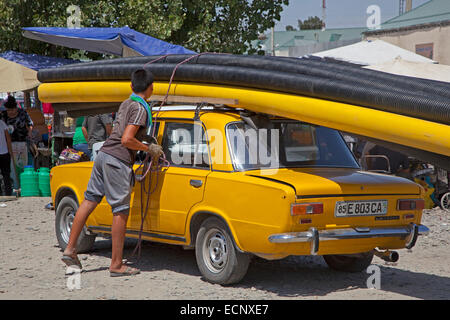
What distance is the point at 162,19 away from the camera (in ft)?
67.3

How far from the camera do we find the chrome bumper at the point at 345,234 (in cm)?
628

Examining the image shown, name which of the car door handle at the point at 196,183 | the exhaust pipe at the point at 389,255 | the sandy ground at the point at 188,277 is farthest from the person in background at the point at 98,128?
the exhaust pipe at the point at 389,255

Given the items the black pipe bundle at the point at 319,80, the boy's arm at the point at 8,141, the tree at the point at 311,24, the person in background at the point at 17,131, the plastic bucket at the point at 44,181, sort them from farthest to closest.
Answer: the tree at the point at 311,24 → the person in background at the point at 17,131 → the plastic bucket at the point at 44,181 → the boy's arm at the point at 8,141 → the black pipe bundle at the point at 319,80

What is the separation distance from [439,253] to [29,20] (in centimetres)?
1454

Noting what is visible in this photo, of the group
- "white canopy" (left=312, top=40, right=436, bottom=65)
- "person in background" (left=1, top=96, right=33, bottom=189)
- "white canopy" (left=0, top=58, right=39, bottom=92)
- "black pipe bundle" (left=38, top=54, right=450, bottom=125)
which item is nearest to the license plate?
"black pipe bundle" (left=38, top=54, right=450, bottom=125)

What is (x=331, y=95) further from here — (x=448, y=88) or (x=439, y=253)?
(x=439, y=253)

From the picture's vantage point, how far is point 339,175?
7.02m

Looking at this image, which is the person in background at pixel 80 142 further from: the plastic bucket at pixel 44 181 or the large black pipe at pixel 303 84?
the large black pipe at pixel 303 84

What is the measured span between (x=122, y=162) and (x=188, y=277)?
1.41m

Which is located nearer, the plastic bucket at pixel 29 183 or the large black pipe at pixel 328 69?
the large black pipe at pixel 328 69

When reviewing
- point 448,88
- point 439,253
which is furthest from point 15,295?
point 439,253

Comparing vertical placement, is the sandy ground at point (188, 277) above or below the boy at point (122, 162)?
below

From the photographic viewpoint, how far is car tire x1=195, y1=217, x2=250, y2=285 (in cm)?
681

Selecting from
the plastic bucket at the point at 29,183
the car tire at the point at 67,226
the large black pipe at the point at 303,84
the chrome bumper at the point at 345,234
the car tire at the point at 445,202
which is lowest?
the car tire at the point at 445,202
